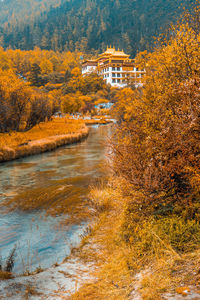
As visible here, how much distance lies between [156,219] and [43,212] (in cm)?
509

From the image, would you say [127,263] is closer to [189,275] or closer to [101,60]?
[189,275]

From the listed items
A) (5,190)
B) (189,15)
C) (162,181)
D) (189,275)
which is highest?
(189,15)

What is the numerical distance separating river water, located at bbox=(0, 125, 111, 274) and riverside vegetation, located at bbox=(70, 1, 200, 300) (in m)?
0.89

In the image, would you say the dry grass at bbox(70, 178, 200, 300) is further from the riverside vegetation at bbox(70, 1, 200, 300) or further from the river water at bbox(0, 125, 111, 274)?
the river water at bbox(0, 125, 111, 274)

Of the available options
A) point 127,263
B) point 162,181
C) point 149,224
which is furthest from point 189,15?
point 127,263

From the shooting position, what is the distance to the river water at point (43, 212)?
21.6ft

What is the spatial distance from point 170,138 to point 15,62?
173465mm

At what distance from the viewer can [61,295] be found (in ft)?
14.1

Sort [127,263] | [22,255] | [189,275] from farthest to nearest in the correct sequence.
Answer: [22,255] → [127,263] → [189,275]

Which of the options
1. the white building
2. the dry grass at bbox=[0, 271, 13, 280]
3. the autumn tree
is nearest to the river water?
the dry grass at bbox=[0, 271, 13, 280]

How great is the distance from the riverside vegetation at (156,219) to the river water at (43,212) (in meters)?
0.89

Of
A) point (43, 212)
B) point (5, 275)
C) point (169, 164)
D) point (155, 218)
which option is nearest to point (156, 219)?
point (155, 218)

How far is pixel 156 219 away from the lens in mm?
5703

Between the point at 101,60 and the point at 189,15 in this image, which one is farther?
the point at 101,60
